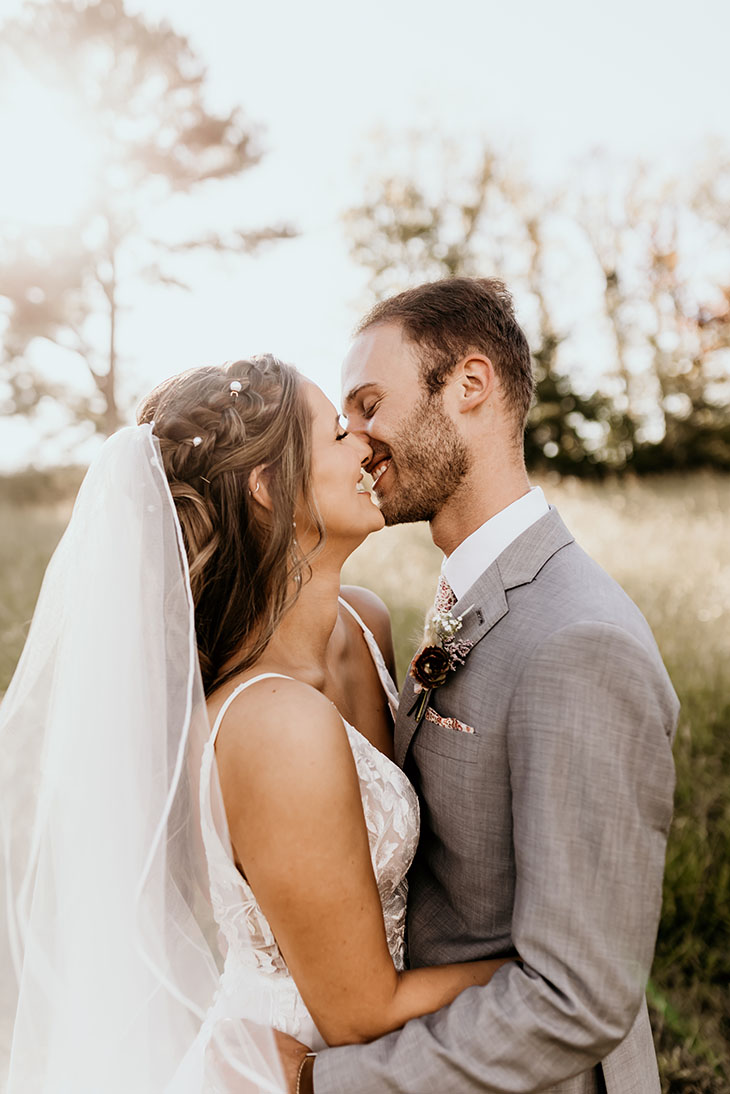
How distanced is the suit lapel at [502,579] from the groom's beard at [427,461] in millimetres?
349

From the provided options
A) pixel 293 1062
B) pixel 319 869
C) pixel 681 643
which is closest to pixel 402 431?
pixel 319 869

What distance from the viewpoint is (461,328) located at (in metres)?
2.64

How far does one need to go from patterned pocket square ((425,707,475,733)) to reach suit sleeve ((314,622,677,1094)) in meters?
0.25

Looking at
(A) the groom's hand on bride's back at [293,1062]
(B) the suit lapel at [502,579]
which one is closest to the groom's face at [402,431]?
(B) the suit lapel at [502,579]

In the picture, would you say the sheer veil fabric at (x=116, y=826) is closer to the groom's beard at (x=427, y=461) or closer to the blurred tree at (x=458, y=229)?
the groom's beard at (x=427, y=461)

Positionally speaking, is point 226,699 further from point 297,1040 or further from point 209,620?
point 297,1040

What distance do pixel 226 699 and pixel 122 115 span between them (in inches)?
552

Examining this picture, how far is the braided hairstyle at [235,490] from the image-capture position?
7.39 ft

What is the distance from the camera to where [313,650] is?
252 cm

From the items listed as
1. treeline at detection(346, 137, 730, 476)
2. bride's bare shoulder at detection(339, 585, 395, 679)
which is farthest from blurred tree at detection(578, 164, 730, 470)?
bride's bare shoulder at detection(339, 585, 395, 679)

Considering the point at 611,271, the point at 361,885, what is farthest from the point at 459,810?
the point at 611,271

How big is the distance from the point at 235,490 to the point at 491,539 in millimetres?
679

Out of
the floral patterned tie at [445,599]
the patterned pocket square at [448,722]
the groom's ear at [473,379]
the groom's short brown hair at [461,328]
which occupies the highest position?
→ the groom's short brown hair at [461,328]

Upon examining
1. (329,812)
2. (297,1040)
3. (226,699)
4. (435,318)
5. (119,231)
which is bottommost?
(297,1040)
